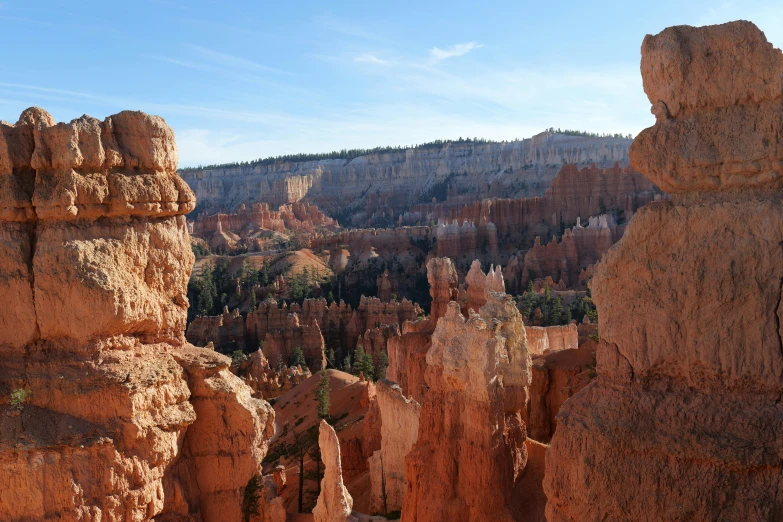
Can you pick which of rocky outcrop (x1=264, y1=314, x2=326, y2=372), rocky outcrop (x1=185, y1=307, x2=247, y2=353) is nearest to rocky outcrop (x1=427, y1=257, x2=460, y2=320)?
rocky outcrop (x1=264, y1=314, x2=326, y2=372)

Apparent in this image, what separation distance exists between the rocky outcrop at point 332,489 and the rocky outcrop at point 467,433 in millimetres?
1010

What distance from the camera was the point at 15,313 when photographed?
24.0 ft

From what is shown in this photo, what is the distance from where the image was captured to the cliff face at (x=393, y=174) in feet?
380

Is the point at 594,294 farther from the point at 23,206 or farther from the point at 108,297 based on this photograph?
the point at 23,206

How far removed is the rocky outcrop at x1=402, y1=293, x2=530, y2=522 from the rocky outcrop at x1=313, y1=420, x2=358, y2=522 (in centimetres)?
101

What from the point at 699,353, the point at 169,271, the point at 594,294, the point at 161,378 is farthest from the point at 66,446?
the point at 699,353

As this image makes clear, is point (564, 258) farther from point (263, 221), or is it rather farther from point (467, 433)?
point (263, 221)

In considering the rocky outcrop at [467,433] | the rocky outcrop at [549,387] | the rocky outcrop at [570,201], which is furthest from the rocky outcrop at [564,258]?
the rocky outcrop at [467,433]

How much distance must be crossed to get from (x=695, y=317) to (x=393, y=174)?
13177cm

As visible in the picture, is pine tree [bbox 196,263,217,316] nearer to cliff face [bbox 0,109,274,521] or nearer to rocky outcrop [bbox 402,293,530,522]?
rocky outcrop [bbox 402,293,530,522]

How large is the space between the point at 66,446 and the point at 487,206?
65.4 metres

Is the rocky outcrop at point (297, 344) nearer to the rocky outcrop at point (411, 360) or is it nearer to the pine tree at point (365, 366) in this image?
the pine tree at point (365, 366)

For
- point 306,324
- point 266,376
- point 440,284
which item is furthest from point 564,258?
point 440,284

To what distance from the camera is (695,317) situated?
17.6 feet
